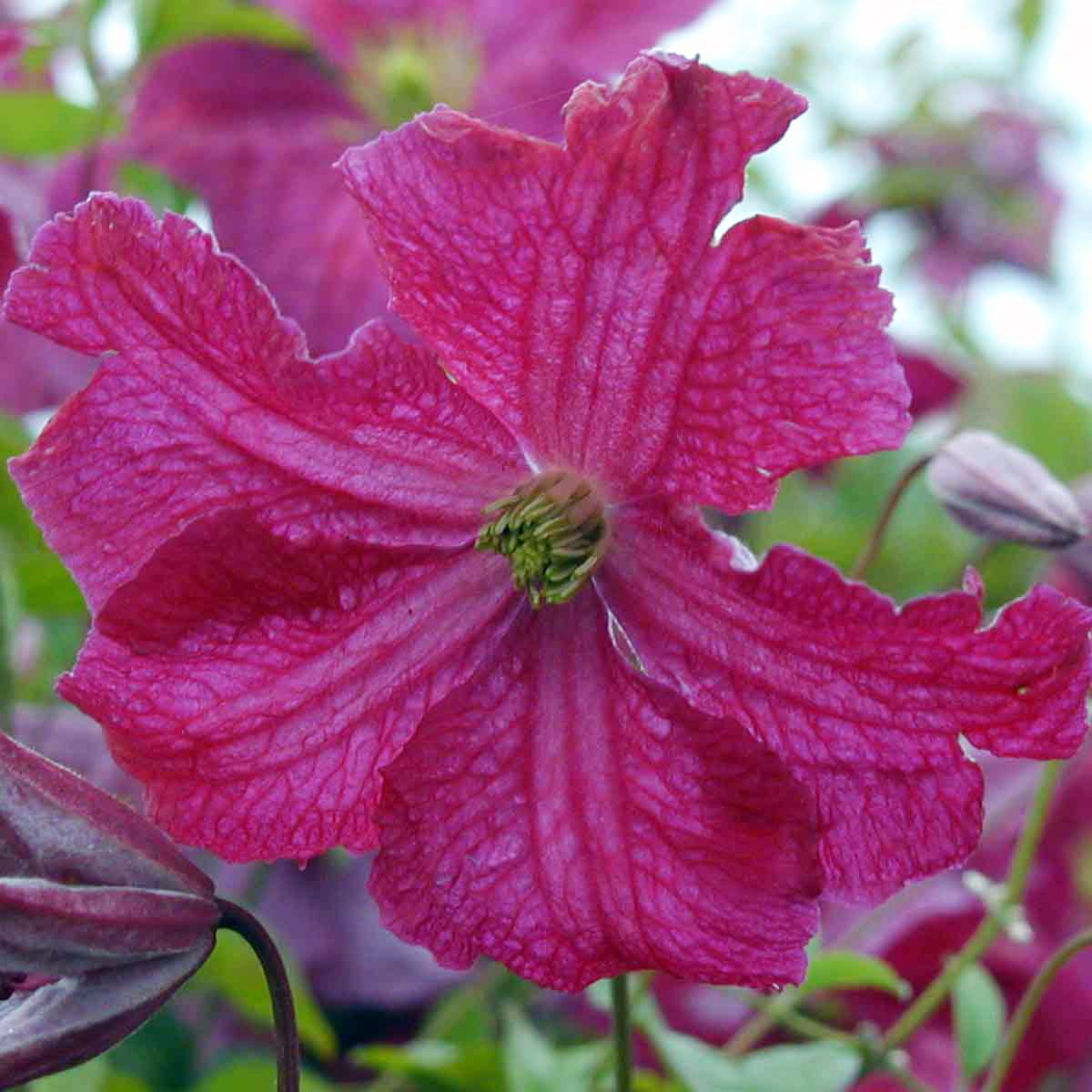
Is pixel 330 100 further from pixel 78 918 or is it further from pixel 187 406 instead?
pixel 78 918

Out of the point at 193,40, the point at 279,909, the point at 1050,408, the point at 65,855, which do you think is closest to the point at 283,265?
the point at 193,40

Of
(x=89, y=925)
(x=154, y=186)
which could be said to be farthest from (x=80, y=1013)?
(x=154, y=186)

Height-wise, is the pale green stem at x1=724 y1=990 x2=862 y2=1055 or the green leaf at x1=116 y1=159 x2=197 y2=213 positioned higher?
the green leaf at x1=116 y1=159 x2=197 y2=213

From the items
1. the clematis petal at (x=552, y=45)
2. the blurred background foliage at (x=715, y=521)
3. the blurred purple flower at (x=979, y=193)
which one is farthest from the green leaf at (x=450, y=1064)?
the blurred purple flower at (x=979, y=193)

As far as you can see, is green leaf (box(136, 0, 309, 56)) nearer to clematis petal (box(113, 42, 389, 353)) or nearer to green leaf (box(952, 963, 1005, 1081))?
clematis petal (box(113, 42, 389, 353))

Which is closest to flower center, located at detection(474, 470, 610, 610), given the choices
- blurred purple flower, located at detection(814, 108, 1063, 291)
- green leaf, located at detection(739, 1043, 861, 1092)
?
green leaf, located at detection(739, 1043, 861, 1092)

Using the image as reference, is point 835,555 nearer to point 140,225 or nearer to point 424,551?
point 424,551

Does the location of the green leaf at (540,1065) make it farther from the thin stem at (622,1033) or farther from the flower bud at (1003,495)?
the flower bud at (1003,495)
